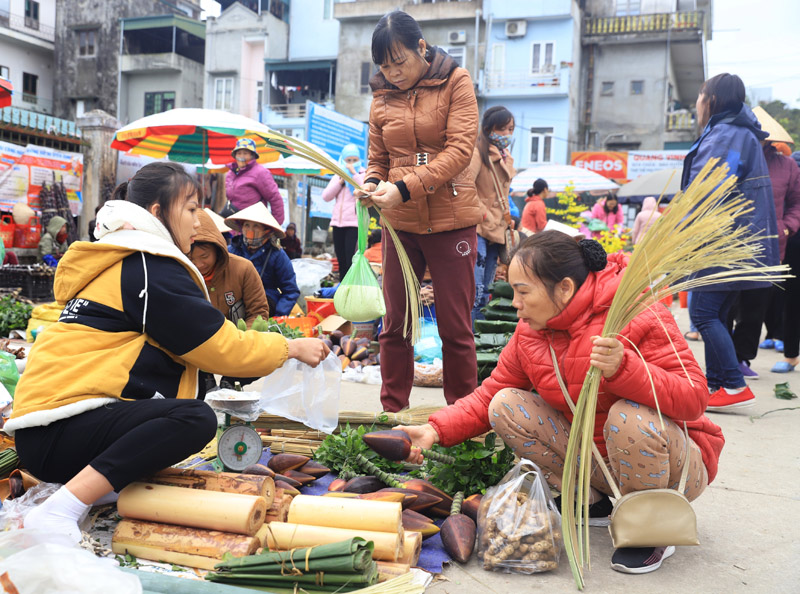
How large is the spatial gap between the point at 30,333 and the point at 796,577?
5.75 m

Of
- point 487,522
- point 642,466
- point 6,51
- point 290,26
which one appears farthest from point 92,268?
point 6,51

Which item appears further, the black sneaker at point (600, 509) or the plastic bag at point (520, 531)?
the black sneaker at point (600, 509)

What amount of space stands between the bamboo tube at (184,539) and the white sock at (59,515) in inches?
5.3

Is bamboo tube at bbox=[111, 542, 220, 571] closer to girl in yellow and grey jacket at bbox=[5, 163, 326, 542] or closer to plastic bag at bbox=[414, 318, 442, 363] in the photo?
girl in yellow and grey jacket at bbox=[5, 163, 326, 542]

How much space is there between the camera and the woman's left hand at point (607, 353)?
1.92m

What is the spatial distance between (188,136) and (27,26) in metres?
25.2

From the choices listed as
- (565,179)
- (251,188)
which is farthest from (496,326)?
(565,179)

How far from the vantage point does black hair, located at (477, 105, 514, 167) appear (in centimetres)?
488

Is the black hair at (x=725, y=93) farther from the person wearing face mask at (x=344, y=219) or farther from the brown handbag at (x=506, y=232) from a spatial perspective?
the person wearing face mask at (x=344, y=219)

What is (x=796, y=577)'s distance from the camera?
1973 millimetres

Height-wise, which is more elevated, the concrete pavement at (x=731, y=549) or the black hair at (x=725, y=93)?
the black hair at (x=725, y=93)

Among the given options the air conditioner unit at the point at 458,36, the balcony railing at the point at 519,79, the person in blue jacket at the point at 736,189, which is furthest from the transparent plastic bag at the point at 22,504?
the air conditioner unit at the point at 458,36

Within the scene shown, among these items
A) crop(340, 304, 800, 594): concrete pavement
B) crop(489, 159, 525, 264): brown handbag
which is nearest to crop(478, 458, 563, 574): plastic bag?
crop(340, 304, 800, 594): concrete pavement

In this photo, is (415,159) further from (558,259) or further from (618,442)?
(618,442)
